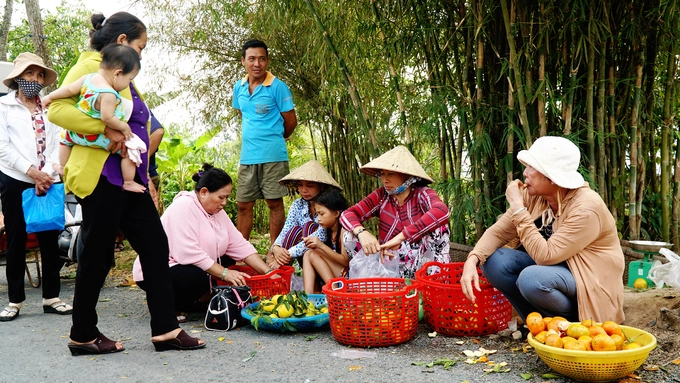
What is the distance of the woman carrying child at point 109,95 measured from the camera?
294 centimetres

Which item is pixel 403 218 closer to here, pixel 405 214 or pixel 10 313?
pixel 405 214

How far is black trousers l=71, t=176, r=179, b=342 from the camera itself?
304 centimetres

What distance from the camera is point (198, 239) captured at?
4.01 meters

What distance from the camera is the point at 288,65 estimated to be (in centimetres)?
653

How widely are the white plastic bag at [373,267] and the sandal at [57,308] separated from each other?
195cm

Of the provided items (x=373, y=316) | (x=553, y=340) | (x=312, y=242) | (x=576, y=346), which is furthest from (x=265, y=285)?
(x=576, y=346)

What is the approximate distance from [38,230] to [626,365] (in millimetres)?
3575

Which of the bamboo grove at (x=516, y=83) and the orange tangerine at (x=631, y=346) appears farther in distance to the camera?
the bamboo grove at (x=516, y=83)

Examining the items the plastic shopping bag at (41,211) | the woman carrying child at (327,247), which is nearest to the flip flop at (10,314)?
the plastic shopping bag at (41,211)

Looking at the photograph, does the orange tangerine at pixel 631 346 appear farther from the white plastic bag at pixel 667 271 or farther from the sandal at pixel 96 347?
the sandal at pixel 96 347

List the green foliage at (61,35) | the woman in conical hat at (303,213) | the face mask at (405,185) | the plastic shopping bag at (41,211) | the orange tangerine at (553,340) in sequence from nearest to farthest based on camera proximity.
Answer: the orange tangerine at (553,340)
the face mask at (405,185)
the plastic shopping bag at (41,211)
the woman in conical hat at (303,213)
the green foliage at (61,35)

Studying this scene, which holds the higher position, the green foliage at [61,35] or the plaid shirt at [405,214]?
the green foliage at [61,35]

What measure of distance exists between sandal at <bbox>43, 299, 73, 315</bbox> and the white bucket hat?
316 cm

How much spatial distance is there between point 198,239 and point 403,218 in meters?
1.30
